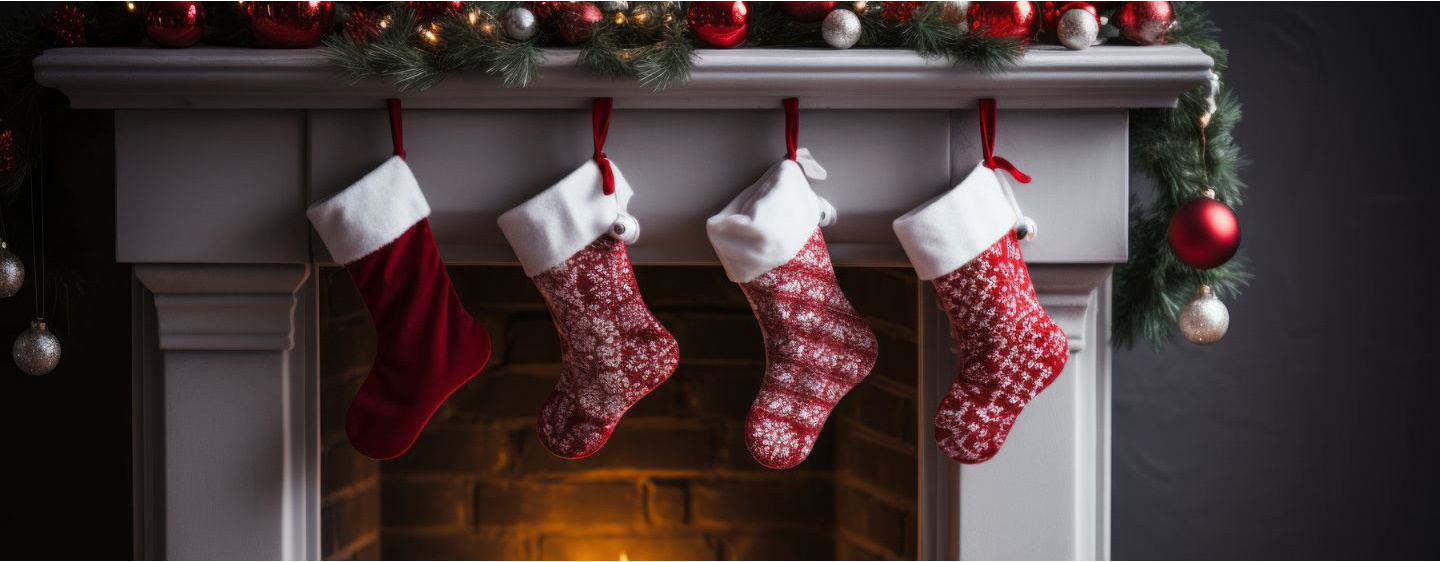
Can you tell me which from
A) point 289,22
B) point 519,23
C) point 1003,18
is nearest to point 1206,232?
point 1003,18

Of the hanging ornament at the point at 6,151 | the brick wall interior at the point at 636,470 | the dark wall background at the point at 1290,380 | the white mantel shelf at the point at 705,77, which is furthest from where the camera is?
the brick wall interior at the point at 636,470

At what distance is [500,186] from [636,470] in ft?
2.50

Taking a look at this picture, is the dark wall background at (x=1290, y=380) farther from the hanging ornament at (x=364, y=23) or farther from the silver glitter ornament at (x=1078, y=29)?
the hanging ornament at (x=364, y=23)

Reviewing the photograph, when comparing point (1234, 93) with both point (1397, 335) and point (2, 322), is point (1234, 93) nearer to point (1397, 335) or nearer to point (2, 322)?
point (1397, 335)

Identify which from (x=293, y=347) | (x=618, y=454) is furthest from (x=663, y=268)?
(x=293, y=347)

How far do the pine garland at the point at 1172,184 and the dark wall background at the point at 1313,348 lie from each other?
202mm

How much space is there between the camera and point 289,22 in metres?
1.25

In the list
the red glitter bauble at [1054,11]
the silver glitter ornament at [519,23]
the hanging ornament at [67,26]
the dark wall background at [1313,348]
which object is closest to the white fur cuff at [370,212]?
the silver glitter ornament at [519,23]

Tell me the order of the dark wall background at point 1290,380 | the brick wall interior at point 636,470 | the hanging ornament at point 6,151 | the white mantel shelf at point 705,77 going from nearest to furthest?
the white mantel shelf at point 705,77 < the hanging ornament at point 6,151 < the dark wall background at point 1290,380 < the brick wall interior at point 636,470

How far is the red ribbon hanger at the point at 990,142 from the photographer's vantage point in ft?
4.25

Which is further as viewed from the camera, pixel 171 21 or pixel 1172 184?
pixel 1172 184

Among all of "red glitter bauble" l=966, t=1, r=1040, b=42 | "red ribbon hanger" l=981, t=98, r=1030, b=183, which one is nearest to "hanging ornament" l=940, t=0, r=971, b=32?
"red glitter bauble" l=966, t=1, r=1040, b=42

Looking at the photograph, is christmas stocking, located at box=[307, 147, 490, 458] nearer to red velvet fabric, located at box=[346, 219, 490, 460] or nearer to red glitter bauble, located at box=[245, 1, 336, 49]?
red velvet fabric, located at box=[346, 219, 490, 460]

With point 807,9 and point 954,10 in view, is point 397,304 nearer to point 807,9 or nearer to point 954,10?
point 807,9
